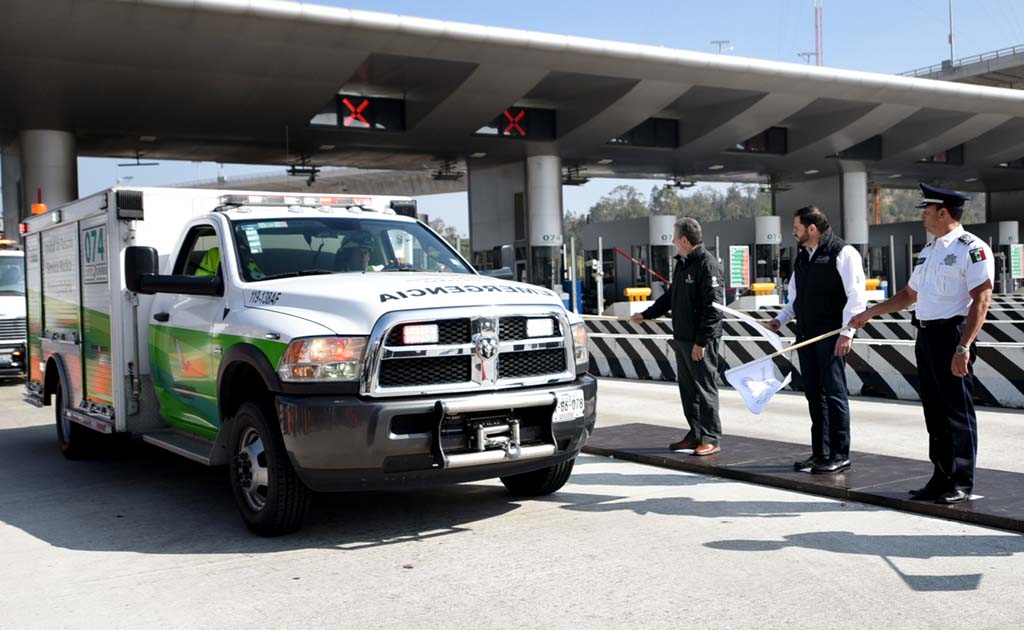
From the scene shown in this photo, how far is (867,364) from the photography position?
13.5m

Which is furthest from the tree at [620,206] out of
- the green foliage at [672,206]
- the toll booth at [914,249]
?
the toll booth at [914,249]

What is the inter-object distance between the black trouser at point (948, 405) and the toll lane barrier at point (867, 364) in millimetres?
6081

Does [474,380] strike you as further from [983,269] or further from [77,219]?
[77,219]

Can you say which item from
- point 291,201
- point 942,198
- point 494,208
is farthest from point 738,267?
point 942,198

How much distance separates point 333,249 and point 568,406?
6.84ft

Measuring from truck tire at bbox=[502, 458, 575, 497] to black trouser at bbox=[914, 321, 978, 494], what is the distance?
7.84 ft

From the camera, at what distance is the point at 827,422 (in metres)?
7.62

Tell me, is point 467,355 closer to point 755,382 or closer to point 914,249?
point 755,382

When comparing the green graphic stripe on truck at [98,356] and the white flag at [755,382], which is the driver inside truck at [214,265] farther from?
the white flag at [755,382]

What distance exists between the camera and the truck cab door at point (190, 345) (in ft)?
22.5

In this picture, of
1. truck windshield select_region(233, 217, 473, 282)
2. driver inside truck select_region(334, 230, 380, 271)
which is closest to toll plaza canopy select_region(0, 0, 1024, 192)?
truck windshield select_region(233, 217, 473, 282)

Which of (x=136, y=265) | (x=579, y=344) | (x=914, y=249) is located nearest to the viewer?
(x=579, y=344)

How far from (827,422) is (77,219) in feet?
21.0

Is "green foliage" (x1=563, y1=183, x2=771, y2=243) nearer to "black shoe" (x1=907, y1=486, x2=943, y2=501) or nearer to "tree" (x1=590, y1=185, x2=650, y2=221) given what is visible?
"tree" (x1=590, y1=185, x2=650, y2=221)
